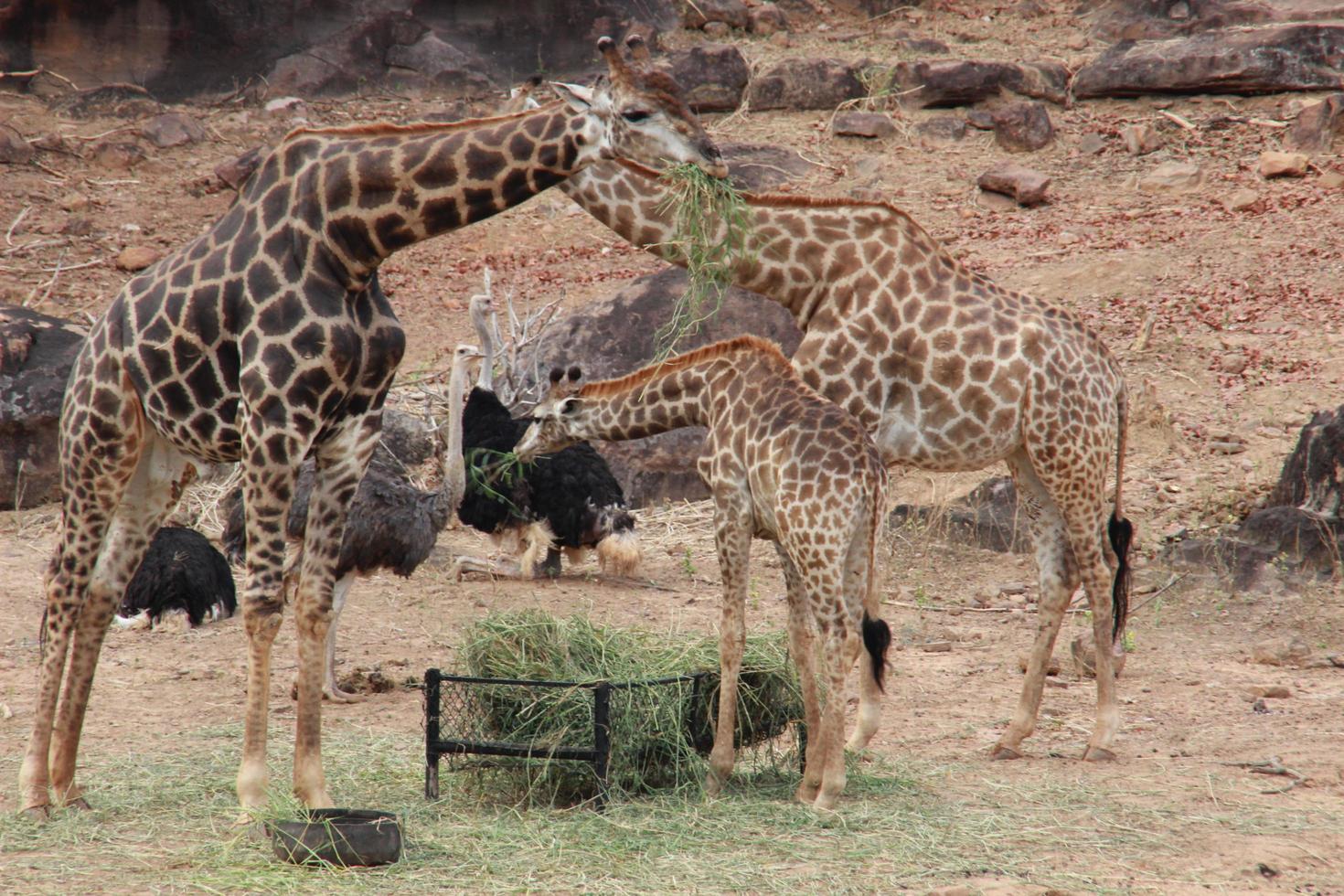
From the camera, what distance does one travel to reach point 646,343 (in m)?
14.0

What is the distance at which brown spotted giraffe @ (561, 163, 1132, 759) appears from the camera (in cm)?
796

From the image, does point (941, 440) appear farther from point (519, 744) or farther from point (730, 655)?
point (519, 744)

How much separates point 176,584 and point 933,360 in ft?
18.3

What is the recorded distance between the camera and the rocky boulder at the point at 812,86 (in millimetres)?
21016

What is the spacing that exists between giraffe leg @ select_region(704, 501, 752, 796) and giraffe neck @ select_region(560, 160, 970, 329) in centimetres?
185

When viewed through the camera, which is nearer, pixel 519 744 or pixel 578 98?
pixel 578 98

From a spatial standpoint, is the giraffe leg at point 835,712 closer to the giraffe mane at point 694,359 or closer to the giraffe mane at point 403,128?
the giraffe mane at point 694,359

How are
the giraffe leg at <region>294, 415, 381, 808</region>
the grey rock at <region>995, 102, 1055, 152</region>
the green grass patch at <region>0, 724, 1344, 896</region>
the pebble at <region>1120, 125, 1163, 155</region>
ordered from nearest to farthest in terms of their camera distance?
1. the green grass patch at <region>0, 724, 1344, 896</region>
2. the giraffe leg at <region>294, 415, 381, 808</region>
3. the pebble at <region>1120, 125, 1163, 155</region>
4. the grey rock at <region>995, 102, 1055, 152</region>

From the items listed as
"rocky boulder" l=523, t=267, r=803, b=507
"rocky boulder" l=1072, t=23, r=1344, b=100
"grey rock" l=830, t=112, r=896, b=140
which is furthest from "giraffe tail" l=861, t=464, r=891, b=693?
"rocky boulder" l=1072, t=23, r=1344, b=100

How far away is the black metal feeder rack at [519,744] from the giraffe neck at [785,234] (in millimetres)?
2460

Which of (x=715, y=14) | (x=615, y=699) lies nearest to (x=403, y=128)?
(x=615, y=699)

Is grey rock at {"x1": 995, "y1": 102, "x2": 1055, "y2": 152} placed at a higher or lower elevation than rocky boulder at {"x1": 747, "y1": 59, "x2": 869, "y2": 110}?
lower

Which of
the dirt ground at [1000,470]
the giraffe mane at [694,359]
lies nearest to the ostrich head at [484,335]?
the dirt ground at [1000,470]

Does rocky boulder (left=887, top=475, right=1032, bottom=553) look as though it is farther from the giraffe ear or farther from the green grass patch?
the giraffe ear
